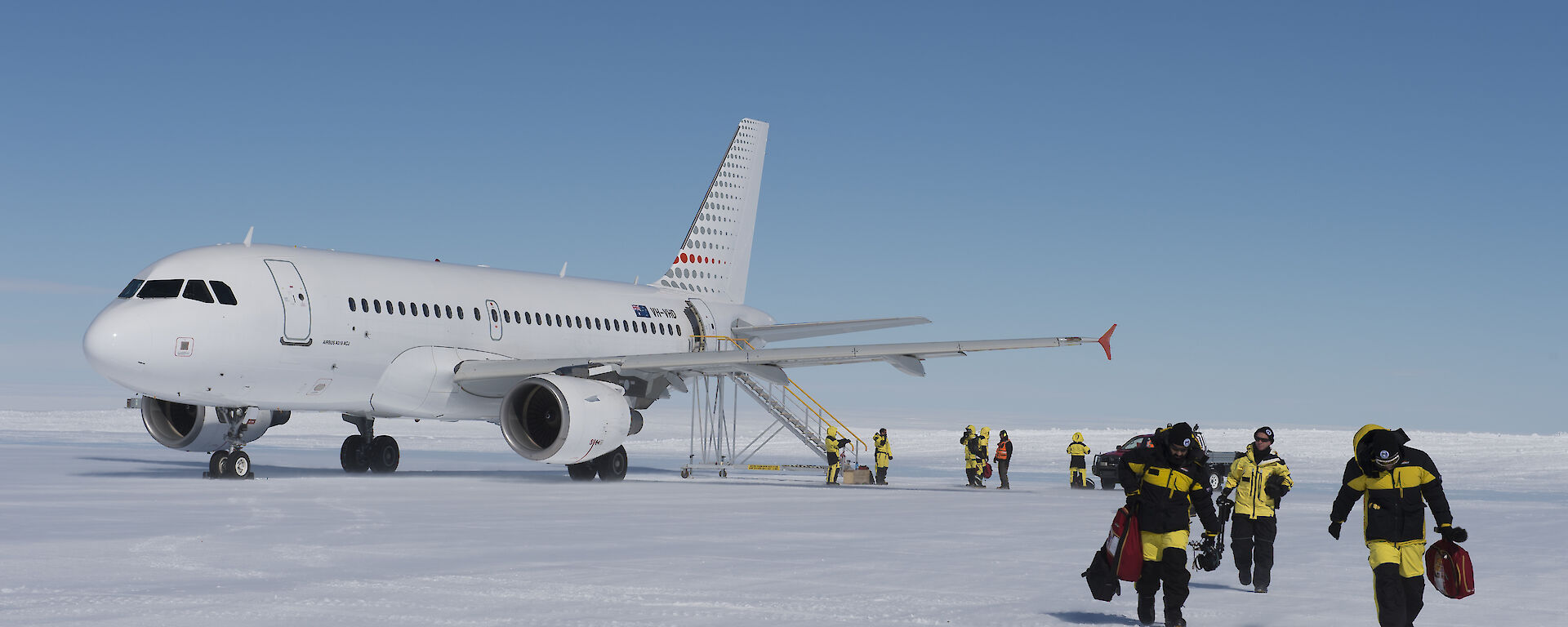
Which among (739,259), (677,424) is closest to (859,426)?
(677,424)

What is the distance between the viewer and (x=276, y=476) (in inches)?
912

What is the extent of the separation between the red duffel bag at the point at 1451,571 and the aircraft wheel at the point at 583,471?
18.8 m

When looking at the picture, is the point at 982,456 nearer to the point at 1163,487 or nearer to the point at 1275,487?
the point at 1275,487

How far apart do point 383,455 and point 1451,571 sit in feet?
74.2

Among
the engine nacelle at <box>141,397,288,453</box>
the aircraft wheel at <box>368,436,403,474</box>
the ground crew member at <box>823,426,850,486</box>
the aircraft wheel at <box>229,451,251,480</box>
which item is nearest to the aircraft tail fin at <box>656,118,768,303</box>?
the ground crew member at <box>823,426,850,486</box>

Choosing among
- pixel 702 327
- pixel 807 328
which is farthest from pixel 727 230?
pixel 807 328

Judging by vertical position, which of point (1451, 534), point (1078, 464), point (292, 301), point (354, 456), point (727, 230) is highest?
point (727, 230)

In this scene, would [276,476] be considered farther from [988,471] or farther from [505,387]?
[988,471]

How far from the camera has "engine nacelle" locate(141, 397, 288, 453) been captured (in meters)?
23.8

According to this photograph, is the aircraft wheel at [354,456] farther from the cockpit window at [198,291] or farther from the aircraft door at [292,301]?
the cockpit window at [198,291]

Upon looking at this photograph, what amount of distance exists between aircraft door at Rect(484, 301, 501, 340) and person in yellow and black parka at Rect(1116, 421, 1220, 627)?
1828 cm

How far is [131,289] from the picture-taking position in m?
20.9

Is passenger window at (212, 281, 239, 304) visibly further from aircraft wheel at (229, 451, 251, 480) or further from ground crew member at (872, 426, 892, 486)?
ground crew member at (872, 426, 892, 486)

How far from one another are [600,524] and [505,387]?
10.9m
